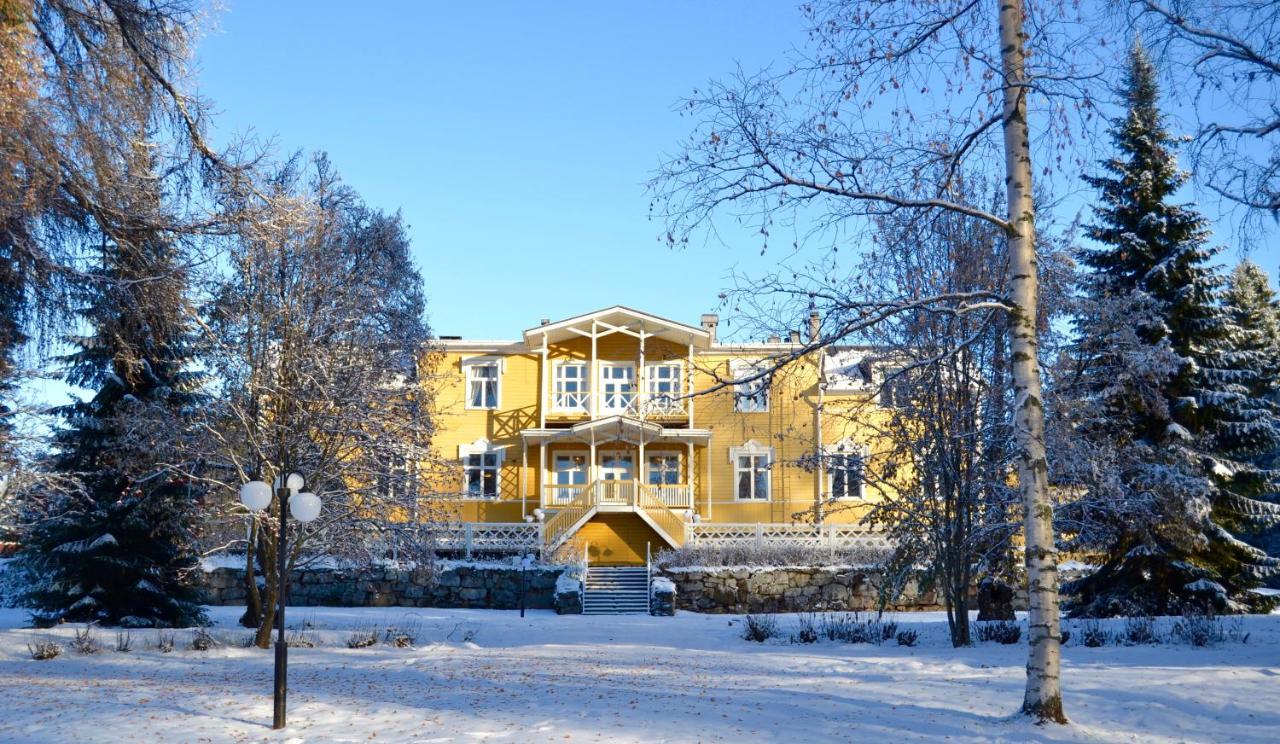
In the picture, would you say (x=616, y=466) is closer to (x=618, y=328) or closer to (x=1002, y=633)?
(x=618, y=328)

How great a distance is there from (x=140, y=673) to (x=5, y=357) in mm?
4414

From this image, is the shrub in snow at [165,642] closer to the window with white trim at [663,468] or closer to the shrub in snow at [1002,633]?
the shrub in snow at [1002,633]

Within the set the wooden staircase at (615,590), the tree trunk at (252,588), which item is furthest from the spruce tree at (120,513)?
the wooden staircase at (615,590)

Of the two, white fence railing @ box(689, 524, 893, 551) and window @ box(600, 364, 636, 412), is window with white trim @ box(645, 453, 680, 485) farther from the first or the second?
white fence railing @ box(689, 524, 893, 551)

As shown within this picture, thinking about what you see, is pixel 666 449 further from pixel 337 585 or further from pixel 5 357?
pixel 5 357

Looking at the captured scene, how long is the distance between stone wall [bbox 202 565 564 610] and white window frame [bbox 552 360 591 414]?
731cm

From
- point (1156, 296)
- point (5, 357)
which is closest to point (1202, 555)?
point (1156, 296)

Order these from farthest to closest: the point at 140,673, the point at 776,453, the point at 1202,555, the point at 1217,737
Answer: the point at 776,453, the point at 1202,555, the point at 140,673, the point at 1217,737

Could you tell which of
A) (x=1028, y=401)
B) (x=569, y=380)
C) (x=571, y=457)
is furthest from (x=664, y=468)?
(x=1028, y=401)

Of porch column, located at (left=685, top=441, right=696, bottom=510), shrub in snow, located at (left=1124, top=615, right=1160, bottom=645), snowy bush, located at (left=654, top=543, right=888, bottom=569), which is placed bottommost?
shrub in snow, located at (left=1124, top=615, right=1160, bottom=645)

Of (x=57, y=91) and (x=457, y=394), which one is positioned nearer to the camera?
(x=57, y=91)

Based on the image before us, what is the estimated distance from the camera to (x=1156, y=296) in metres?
20.5

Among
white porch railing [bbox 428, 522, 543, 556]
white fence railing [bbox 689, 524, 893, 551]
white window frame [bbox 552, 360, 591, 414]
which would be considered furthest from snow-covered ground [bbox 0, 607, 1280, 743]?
white window frame [bbox 552, 360, 591, 414]

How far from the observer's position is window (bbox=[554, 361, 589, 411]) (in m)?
32.5
